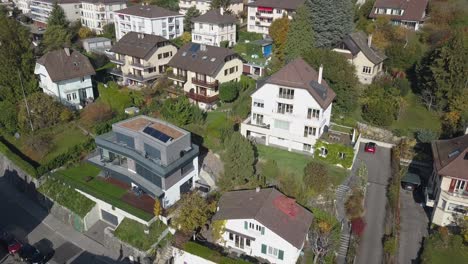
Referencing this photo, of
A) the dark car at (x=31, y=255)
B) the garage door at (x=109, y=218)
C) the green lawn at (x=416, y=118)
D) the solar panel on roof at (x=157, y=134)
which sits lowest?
the dark car at (x=31, y=255)

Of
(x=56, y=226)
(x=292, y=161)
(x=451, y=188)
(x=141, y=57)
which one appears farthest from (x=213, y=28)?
(x=451, y=188)

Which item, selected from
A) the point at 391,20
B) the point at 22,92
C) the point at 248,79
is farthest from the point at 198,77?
the point at 391,20

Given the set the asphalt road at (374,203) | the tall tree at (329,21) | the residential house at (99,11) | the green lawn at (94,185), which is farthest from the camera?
the residential house at (99,11)

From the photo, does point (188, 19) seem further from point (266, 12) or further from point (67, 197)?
point (67, 197)

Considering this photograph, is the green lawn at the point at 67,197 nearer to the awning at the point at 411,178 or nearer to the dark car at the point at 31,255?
the dark car at the point at 31,255

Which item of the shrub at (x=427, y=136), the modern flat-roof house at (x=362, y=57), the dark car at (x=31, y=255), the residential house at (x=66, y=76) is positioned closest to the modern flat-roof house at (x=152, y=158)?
the dark car at (x=31, y=255)

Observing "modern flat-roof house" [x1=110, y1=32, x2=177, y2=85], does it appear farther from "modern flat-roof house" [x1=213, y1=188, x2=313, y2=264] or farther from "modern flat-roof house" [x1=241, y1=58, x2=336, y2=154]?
"modern flat-roof house" [x1=213, y1=188, x2=313, y2=264]
